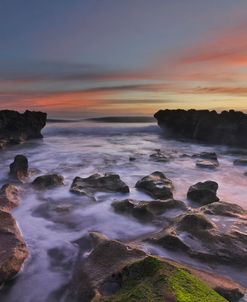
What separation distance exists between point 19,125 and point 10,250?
63.5 ft

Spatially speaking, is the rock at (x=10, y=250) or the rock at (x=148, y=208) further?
the rock at (x=148, y=208)

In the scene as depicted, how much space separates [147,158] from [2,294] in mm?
12904

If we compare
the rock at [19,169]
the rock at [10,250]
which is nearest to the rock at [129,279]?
the rock at [10,250]

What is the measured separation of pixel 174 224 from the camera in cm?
652

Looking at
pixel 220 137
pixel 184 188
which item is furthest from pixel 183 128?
pixel 184 188

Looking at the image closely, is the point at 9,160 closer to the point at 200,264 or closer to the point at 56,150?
the point at 56,150

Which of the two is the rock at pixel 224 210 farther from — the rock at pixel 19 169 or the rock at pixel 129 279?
the rock at pixel 19 169

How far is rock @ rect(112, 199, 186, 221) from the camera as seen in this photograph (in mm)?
7707

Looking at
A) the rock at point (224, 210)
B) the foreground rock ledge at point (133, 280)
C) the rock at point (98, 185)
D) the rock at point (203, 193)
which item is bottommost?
the rock at point (98, 185)

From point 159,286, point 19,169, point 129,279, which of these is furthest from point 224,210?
point 19,169

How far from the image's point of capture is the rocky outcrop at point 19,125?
73.1 feet

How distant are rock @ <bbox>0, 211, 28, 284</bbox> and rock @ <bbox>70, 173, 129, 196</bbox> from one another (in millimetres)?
3576

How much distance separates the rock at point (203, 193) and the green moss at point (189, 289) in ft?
16.3

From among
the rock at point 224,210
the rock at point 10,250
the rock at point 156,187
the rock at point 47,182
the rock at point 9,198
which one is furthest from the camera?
the rock at point 47,182
